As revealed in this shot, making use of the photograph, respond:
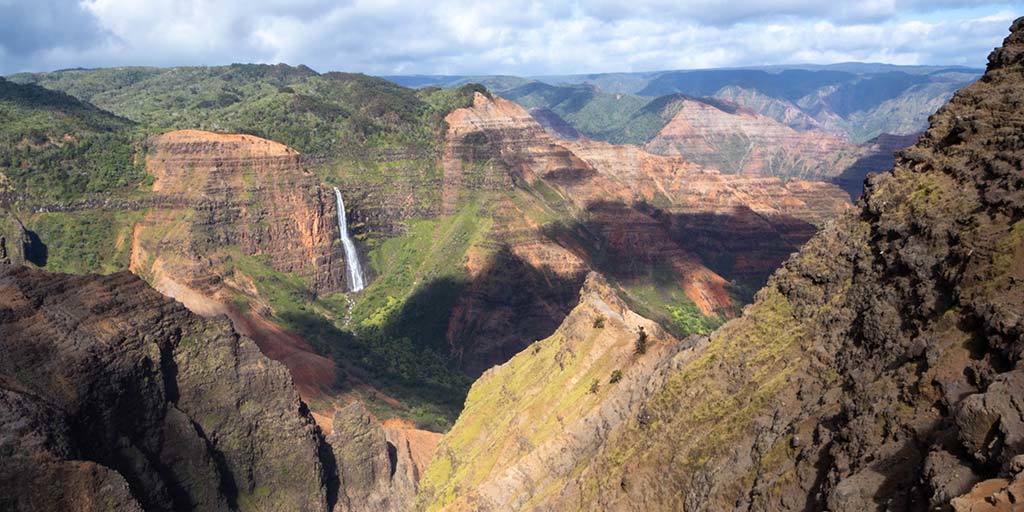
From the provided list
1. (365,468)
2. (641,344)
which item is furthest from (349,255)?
(641,344)

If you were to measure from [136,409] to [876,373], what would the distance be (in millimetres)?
42406

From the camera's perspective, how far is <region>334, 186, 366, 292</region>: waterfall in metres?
122

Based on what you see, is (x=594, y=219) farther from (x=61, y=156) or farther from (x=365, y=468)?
(x=365, y=468)

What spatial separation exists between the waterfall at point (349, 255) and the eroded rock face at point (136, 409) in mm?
61498

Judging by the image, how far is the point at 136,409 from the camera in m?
49.9

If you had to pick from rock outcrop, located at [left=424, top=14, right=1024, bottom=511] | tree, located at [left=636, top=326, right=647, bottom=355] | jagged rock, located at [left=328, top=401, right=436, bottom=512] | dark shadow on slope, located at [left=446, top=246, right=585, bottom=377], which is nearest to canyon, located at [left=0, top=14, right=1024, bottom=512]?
rock outcrop, located at [left=424, top=14, right=1024, bottom=511]

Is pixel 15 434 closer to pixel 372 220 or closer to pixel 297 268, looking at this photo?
pixel 297 268

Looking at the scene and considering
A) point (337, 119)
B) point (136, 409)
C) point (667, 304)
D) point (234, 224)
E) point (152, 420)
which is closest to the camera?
point (136, 409)

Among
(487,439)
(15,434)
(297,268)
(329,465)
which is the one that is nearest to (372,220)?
(297,268)

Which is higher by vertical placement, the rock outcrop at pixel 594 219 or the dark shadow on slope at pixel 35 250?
the dark shadow on slope at pixel 35 250

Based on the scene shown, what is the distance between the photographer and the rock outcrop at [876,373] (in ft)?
60.6

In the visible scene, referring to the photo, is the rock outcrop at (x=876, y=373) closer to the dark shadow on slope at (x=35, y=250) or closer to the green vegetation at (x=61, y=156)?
the dark shadow on slope at (x=35, y=250)

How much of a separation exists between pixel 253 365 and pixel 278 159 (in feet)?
191

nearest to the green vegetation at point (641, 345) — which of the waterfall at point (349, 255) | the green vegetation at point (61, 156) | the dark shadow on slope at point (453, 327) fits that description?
the dark shadow on slope at point (453, 327)
